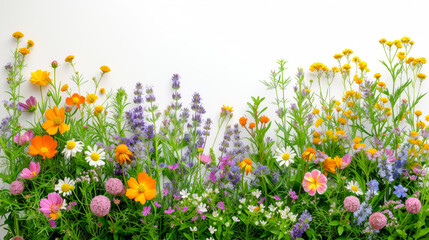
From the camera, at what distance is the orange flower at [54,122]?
157 centimetres

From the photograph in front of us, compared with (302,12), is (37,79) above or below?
below

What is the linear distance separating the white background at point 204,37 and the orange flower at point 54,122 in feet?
0.77

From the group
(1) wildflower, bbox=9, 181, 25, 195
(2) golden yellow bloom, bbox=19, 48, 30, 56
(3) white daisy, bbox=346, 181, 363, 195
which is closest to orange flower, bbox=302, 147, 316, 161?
(3) white daisy, bbox=346, 181, 363, 195

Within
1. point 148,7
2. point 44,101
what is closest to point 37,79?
point 44,101

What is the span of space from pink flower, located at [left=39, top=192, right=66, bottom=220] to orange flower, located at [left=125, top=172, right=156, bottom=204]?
0.85 feet

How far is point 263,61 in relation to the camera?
6.09 feet

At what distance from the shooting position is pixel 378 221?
56.1 inches

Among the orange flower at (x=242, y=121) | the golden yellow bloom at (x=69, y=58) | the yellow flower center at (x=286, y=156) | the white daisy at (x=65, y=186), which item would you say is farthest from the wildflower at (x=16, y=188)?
the yellow flower center at (x=286, y=156)

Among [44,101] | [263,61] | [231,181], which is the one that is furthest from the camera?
[263,61]

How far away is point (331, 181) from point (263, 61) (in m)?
0.65

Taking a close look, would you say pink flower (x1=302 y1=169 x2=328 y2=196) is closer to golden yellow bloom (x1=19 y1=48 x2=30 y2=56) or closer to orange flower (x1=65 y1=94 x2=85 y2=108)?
orange flower (x1=65 y1=94 x2=85 y2=108)

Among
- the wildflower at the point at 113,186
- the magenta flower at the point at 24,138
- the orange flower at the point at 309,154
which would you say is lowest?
the wildflower at the point at 113,186

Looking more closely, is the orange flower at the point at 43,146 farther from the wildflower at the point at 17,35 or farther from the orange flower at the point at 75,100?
the wildflower at the point at 17,35

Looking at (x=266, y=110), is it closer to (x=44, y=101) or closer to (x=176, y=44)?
(x=176, y=44)
